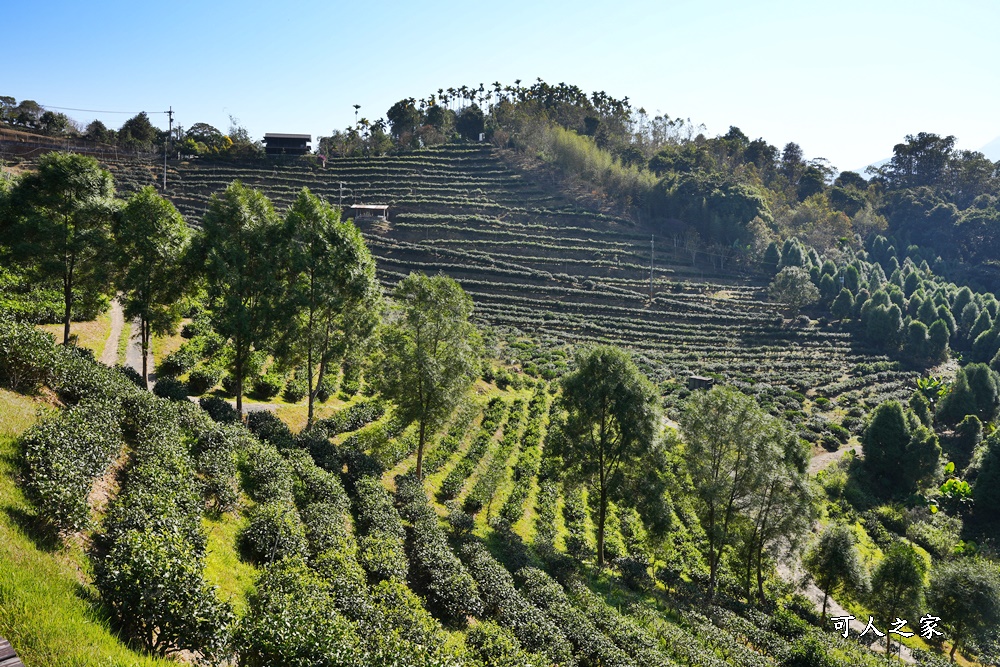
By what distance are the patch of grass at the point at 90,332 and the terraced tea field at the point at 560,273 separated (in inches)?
1436

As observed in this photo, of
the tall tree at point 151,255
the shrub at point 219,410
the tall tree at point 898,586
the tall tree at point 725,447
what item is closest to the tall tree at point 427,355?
the shrub at point 219,410

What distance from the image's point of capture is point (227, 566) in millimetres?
13961

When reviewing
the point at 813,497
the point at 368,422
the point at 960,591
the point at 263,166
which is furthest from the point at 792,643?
the point at 263,166

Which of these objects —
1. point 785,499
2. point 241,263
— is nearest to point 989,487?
point 785,499

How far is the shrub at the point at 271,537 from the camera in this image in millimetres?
15070

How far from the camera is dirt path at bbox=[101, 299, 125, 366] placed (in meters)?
31.5

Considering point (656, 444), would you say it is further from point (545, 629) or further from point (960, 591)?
point (960, 591)

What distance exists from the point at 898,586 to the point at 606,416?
16.7 m

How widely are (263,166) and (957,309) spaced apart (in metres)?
125

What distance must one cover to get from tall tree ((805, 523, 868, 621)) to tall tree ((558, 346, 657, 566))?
1040cm

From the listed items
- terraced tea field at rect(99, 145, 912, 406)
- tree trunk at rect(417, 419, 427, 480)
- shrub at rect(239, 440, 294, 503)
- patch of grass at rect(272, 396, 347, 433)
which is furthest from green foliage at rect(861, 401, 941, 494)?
shrub at rect(239, 440, 294, 503)

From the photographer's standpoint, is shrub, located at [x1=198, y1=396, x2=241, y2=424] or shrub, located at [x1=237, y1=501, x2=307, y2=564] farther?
shrub, located at [x1=198, y1=396, x2=241, y2=424]

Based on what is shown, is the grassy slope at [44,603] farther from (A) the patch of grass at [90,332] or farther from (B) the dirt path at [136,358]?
(A) the patch of grass at [90,332]

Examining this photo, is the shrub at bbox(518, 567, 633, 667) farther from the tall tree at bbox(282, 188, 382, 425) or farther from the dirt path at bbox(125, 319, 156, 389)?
the dirt path at bbox(125, 319, 156, 389)
